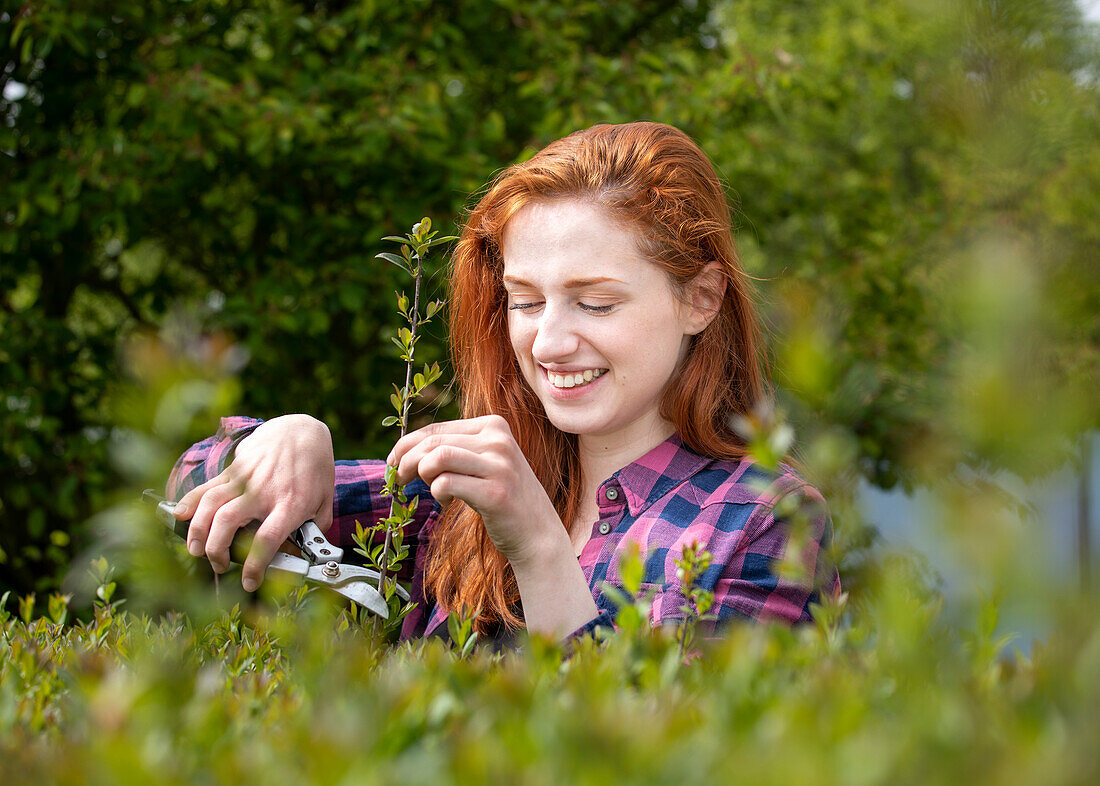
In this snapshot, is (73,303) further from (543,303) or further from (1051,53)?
(1051,53)

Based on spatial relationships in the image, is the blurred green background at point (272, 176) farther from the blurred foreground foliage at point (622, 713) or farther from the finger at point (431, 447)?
the blurred foreground foliage at point (622, 713)

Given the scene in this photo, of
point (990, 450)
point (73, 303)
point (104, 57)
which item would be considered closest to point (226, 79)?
point (104, 57)

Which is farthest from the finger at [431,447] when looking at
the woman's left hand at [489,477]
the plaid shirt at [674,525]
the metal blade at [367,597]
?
the plaid shirt at [674,525]

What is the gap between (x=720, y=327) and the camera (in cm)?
246

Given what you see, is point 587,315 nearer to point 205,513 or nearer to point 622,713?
point 205,513

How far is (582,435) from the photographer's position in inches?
97.8

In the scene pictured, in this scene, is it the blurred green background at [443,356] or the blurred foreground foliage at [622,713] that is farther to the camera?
the blurred foreground foliage at [622,713]

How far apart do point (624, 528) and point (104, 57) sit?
144 inches

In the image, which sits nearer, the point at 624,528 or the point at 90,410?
the point at 624,528

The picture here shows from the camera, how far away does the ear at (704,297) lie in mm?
2346

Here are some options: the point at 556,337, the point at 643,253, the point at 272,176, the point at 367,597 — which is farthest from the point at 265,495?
the point at 272,176

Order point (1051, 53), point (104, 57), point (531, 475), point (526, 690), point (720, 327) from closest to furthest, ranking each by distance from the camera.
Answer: point (1051, 53), point (526, 690), point (531, 475), point (720, 327), point (104, 57)

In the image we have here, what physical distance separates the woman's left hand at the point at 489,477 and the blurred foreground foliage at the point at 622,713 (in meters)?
0.45

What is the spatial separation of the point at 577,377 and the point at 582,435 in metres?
0.31
